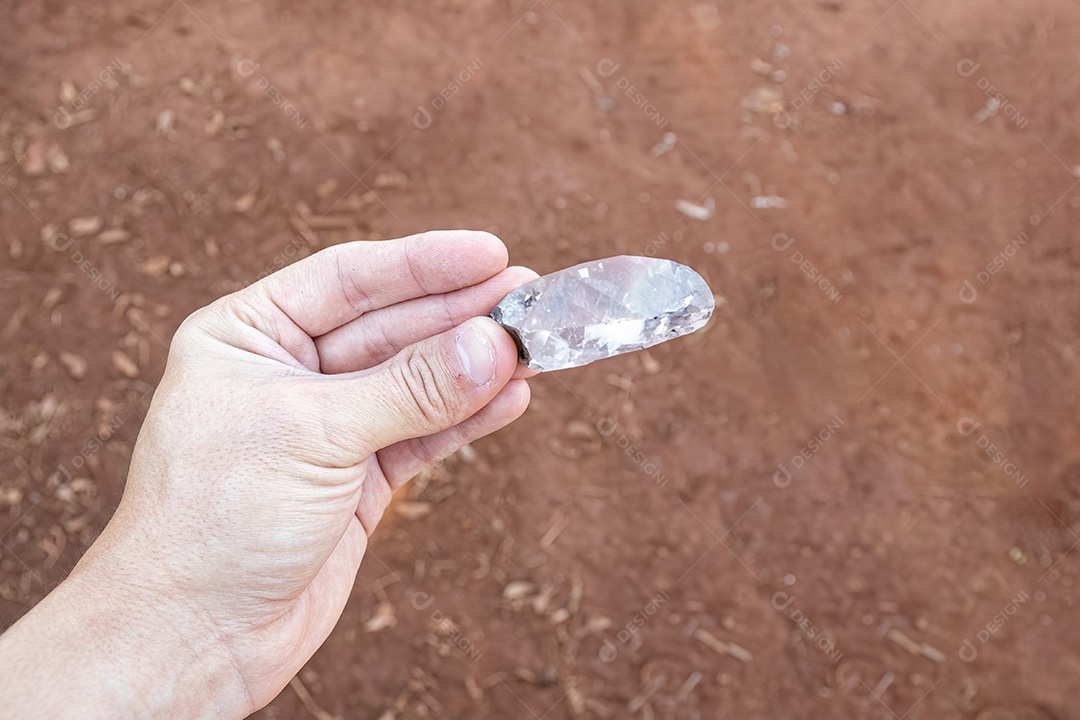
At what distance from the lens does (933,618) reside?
176 inches

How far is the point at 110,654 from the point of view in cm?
236

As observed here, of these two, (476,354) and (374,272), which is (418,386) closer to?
(476,354)

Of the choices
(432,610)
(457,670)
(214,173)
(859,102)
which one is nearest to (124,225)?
(214,173)

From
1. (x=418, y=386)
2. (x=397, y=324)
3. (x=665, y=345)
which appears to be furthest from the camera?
(x=665, y=345)

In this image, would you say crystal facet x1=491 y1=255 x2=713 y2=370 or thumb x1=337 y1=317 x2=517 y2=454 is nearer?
thumb x1=337 y1=317 x2=517 y2=454

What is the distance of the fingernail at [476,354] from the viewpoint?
256 cm

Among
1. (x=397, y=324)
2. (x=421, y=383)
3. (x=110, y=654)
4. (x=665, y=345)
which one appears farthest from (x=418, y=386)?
(x=665, y=345)

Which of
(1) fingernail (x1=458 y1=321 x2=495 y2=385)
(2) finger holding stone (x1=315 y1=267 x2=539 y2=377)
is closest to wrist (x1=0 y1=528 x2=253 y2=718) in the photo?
(2) finger holding stone (x1=315 y1=267 x2=539 y2=377)

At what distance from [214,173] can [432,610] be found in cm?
298

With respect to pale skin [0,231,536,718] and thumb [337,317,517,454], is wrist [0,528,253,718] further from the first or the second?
thumb [337,317,517,454]

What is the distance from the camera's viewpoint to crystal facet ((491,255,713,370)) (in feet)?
9.18

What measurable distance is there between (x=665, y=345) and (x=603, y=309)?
6.27 feet

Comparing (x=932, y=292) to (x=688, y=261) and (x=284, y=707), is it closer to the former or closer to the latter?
(x=688, y=261)

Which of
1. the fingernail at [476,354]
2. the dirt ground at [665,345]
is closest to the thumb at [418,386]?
the fingernail at [476,354]
